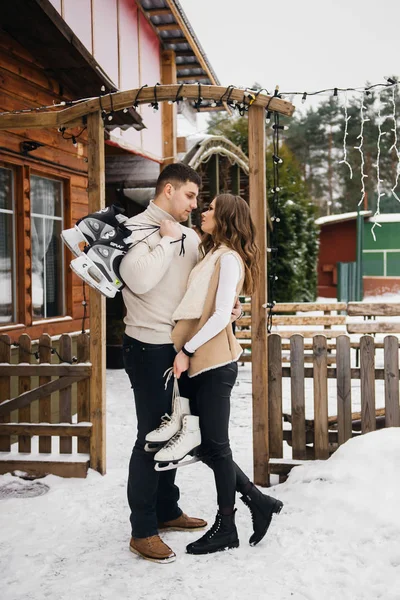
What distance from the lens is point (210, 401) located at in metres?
3.76

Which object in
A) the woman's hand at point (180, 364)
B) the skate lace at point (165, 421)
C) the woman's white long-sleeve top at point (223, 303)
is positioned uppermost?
the woman's white long-sleeve top at point (223, 303)

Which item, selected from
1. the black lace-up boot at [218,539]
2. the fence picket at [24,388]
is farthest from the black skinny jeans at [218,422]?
the fence picket at [24,388]

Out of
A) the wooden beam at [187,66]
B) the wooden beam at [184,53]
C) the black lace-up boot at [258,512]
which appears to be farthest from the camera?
the wooden beam at [187,66]

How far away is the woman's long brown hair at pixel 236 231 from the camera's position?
13.0 ft

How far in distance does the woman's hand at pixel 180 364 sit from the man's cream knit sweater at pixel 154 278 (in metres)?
0.17

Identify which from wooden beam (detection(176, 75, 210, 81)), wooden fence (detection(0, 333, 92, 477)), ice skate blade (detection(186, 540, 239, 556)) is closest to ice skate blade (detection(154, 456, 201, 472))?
ice skate blade (detection(186, 540, 239, 556))

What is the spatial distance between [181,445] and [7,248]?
13.6 feet

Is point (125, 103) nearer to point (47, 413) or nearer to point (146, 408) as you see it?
point (146, 408)

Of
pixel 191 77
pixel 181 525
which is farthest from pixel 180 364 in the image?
pixel 191 77

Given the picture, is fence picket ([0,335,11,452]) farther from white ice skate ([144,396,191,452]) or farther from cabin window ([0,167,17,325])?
white ice skate ([144,396,191,452])

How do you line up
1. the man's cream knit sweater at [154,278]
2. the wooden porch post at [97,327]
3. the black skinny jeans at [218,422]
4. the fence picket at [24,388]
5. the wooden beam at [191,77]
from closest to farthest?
the man's cream knit sweater at [154,278]
the black skinny jeans at [218,422]
the wooden porch post at [97,327]
the fence picket at [24,388]
the wooden beam at [191,77]

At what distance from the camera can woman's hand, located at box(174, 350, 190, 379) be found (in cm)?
369

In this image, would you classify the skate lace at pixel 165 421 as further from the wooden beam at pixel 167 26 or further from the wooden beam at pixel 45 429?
the wooden beam at pixel 167 26

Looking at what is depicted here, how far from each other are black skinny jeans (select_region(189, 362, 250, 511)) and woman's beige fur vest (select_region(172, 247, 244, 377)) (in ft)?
0.18
